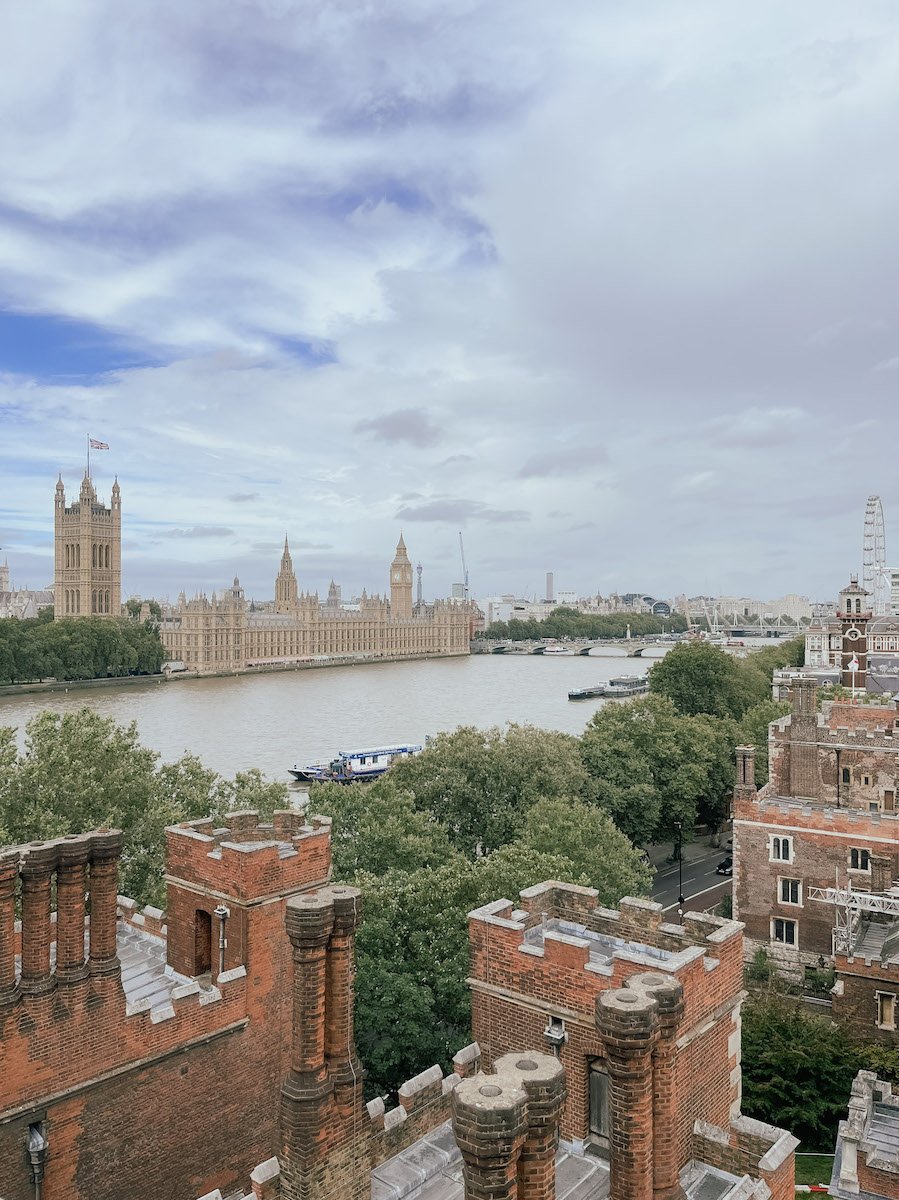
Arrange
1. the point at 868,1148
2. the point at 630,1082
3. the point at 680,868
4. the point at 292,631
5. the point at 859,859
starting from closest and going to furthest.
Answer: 1. the point at 630,1082
2. the point at 868,1148
3. the point at 859,859
4. the point at 680,868
5. the point at 292,631

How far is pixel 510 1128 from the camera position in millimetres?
4020

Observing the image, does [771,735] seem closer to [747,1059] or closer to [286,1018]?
[747,1059]

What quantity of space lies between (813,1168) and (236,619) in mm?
135331

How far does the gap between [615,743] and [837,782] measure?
12.2 metres

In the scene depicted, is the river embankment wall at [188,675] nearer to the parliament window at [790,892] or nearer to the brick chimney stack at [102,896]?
the parliament window at [790,892]

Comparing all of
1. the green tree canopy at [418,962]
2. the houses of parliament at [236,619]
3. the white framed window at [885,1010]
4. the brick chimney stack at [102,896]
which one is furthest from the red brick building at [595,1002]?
the houses of parliament at [236,619]

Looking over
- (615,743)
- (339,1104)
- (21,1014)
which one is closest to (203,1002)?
(21,1014)

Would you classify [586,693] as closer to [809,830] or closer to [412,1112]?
[809,830]

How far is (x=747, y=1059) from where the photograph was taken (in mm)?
17422

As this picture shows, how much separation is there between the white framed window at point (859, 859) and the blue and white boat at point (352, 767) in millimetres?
29109

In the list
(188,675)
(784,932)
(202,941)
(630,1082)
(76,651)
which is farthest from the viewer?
(188,675)

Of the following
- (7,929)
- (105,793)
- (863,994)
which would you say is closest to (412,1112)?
(7,929)

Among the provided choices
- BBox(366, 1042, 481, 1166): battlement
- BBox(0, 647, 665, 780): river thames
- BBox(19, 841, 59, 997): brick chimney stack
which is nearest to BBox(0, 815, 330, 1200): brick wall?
BBox(19, 841, 59, 997): brick chimney stack

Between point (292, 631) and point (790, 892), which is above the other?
point (292, 631)
